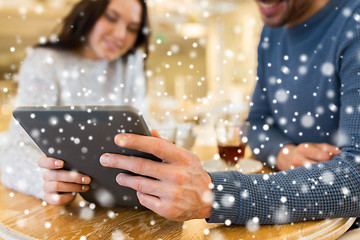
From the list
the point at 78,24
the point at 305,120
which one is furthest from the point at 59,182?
the point at 78,24

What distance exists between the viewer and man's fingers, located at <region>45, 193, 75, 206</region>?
669 mm

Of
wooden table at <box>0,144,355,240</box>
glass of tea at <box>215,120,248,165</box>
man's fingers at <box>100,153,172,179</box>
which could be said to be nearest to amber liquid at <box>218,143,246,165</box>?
glass of tea at <box>215,120,248,165</box>

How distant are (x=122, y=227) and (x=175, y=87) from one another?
228 inches

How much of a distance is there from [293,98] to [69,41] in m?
1.05

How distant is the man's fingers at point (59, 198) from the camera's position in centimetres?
67

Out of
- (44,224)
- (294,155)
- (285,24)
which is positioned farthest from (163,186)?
(285,24)

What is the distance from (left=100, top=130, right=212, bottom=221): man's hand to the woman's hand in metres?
0.12

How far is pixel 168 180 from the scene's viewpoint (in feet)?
1.71

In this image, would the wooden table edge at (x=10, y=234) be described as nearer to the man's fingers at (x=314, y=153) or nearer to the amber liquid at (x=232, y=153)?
the amber liquid at (x=232, y=153)

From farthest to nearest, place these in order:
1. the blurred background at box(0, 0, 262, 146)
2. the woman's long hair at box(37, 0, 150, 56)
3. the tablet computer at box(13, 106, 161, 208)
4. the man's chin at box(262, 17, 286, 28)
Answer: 1. the blurred background at box(0, 0, 262, 146)
2. the woman's long hair at box(37, 0, 150, 56)
3. the man's chin at box(262, 17, 286, 28)
4. the tablet computer at box(13, 106, 161, 208)

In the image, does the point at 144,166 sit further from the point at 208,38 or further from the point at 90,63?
the point at 208,38

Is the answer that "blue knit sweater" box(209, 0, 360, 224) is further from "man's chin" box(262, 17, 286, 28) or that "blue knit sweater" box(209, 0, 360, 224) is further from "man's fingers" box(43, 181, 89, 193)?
"man's fingers" box(43, 181, 89, 193)

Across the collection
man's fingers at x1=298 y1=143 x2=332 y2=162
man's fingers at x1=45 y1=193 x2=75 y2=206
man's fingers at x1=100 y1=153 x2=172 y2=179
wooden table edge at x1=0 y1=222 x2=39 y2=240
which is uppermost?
man's fingers at x1=100 y1=153 x2=172 y2=179

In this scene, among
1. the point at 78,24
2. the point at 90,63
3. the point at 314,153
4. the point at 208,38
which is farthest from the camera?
the point at 208,38
